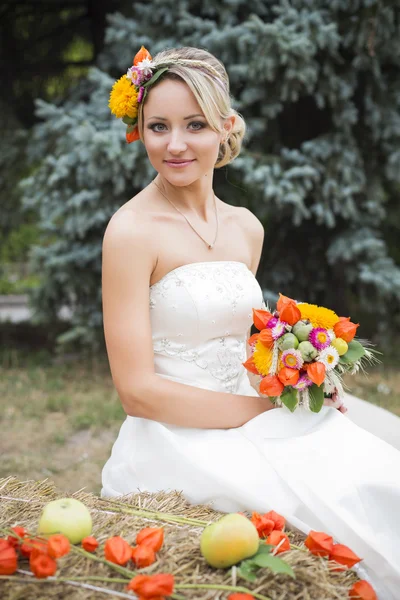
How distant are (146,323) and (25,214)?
19.7 ft

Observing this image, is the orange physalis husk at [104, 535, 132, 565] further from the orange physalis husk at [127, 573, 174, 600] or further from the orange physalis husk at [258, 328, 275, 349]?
the orange physalis husk at [258, 328, 275, 349]

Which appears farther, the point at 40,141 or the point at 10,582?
the point at 40,141

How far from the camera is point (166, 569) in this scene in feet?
6.12

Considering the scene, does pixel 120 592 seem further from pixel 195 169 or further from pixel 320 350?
pixel 195 169

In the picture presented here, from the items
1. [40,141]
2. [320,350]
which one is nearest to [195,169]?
[320,350]

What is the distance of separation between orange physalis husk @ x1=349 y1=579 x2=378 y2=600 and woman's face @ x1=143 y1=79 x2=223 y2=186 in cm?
160

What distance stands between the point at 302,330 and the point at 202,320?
1.56 feet

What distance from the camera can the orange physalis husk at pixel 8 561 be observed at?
1.83 meters

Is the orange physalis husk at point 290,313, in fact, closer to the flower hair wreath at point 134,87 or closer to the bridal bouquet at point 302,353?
the bridal bouquet at point 302,353

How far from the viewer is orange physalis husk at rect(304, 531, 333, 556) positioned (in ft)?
6.58

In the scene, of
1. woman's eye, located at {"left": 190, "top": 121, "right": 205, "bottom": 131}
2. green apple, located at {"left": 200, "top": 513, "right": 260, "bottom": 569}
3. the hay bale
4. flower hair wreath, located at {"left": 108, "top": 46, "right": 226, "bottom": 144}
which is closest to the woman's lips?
woman's eye, located at {"left": 190, "top": 121, "right": 205, "bottom": 131}

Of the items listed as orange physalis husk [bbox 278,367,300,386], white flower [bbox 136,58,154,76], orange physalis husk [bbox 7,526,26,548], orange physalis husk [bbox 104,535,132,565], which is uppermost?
white flower [bbox 136,58,154,76]

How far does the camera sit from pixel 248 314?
2.88 meters

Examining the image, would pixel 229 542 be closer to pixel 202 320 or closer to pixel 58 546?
pixel 58 546
